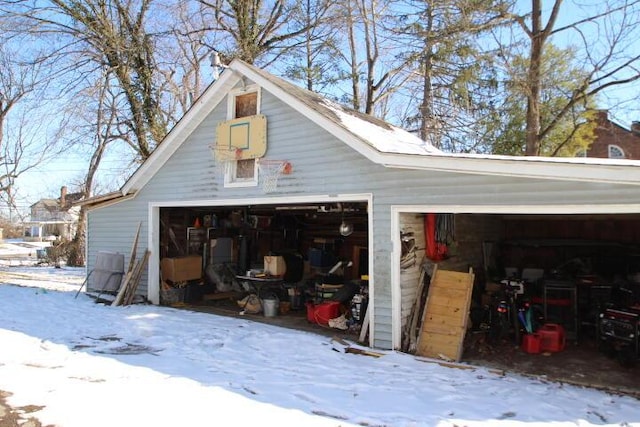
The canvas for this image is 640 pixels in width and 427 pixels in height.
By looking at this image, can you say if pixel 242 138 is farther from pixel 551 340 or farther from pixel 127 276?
pixel 551 340

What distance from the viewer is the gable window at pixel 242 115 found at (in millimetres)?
9539

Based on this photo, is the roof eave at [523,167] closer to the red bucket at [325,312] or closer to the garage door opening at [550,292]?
the garage door opening at [550,292]

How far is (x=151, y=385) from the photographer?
18.1ft

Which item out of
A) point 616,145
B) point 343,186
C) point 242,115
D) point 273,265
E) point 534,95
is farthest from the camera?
point 616,145

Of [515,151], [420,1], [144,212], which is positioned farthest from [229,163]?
[515,151]

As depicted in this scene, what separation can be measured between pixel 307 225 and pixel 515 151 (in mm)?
9135

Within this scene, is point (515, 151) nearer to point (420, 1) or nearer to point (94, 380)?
point (420, 1)

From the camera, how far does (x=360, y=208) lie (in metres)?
11.0

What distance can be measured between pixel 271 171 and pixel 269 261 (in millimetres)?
2555

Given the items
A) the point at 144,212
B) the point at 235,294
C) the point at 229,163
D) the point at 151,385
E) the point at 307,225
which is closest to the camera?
the point at 151,385

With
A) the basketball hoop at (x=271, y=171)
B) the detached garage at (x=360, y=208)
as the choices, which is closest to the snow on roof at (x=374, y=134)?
the detached garage at (x=360, y=208)

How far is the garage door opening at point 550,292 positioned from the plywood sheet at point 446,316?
0.88 ft

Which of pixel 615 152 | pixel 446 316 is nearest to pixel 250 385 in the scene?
pixel 446 316

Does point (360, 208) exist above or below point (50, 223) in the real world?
below
